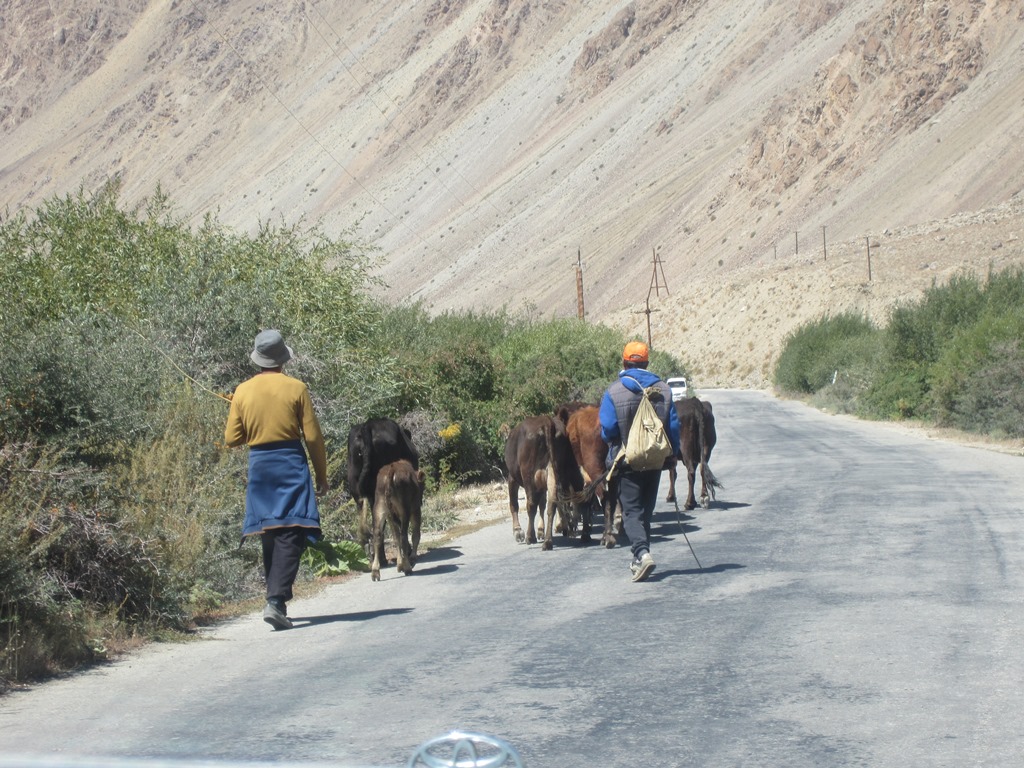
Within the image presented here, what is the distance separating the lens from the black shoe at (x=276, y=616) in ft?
30.4

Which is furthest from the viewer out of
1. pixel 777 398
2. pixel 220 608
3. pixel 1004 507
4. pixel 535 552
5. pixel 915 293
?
pixel 915 293

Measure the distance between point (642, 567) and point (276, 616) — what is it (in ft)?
10.0

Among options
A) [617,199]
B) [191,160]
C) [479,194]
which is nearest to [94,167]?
[191,160]

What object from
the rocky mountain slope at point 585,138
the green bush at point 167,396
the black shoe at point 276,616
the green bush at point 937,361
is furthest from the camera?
the rocky mountain slope at point 585,138

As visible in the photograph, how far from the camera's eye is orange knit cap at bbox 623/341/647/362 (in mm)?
12023

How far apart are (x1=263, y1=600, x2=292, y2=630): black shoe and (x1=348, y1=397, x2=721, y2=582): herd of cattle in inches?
93.8

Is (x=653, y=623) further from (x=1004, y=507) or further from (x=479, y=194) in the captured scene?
(x=479, y=194)

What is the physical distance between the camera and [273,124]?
143750mm

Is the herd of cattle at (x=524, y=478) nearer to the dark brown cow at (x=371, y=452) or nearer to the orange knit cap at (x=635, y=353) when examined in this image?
the dark brown cow at (x=371, y=452)

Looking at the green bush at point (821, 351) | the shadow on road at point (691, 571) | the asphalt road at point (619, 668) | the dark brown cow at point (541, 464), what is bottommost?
the asphalt road at point (619, 668)

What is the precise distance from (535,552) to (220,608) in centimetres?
369

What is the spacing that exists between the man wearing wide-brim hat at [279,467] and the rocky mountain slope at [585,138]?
47569 millimetres

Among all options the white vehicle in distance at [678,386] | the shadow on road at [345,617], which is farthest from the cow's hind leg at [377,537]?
the white vehicle in distance at [678,386]

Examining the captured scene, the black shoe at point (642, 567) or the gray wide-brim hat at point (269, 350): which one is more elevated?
the gray wide-brim hat at point (269, 350)
